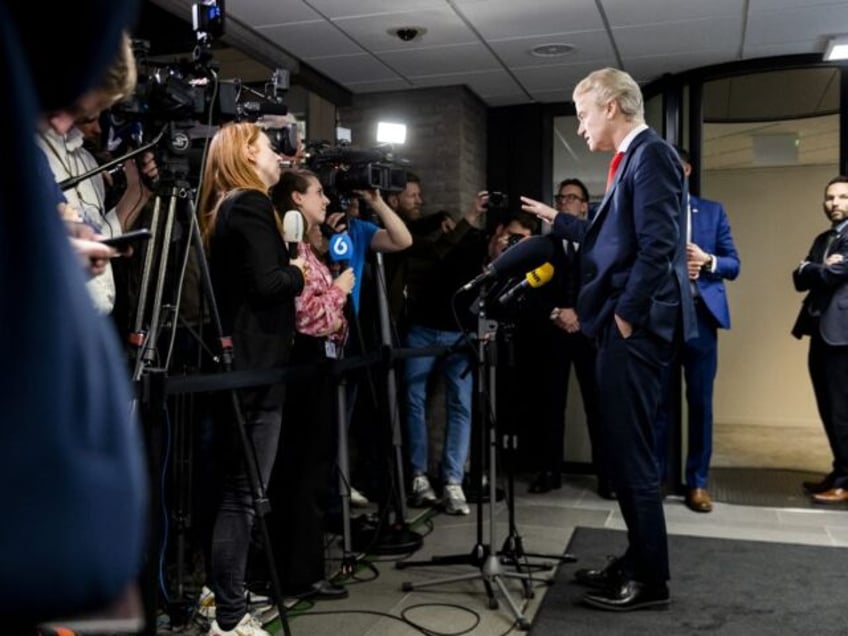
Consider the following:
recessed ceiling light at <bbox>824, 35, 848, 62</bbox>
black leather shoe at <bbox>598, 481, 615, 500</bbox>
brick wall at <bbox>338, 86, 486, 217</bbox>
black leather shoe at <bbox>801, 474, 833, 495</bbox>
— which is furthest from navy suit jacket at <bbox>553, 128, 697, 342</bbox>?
brick wall at <bbox>338, 86, 486, 217</bbox>

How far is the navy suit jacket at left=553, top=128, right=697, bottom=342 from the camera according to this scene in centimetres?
245

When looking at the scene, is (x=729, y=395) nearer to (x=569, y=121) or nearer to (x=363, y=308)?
(x=569, y=121)

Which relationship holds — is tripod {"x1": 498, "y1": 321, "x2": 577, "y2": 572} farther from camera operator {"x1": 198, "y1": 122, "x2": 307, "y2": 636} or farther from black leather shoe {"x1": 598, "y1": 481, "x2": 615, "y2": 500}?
black leather shoe {"x1": 598, "y1": 481, "x2": 615, "y2": 500}

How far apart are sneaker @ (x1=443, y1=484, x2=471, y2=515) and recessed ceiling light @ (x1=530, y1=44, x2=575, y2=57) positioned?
222 cm

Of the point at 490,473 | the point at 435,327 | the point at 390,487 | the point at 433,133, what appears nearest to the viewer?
the point at 490,473

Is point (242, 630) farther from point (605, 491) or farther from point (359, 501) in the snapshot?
point (605, 491)

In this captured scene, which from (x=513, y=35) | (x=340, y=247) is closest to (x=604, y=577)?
(x=340, y=247)

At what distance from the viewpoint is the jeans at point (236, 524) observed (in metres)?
2.23

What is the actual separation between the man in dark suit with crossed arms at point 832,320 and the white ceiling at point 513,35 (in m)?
0.85

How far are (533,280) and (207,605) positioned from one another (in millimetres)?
1391

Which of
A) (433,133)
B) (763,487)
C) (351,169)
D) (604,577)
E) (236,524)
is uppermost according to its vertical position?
(433,133)

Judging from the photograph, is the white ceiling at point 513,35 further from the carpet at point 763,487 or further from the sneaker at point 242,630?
the sneaker at point 242,630

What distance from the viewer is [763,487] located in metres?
4.57

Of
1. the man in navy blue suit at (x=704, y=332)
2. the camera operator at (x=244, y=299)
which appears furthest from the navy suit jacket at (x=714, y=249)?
the camera operator at (x=244, y=299)
